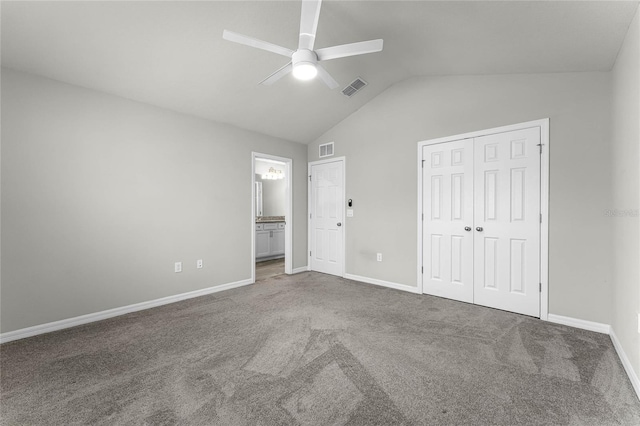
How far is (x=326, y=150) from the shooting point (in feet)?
16.6

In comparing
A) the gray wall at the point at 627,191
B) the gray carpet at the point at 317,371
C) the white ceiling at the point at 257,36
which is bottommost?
the gray carpet at the point at 317,371

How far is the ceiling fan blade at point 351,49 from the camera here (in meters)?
2.10

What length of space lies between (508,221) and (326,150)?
3070 mm

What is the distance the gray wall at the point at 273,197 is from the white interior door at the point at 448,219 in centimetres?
452

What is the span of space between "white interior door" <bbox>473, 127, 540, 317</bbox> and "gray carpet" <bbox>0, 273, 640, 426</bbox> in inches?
10.5

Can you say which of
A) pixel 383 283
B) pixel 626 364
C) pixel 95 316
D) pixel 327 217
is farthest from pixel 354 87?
pixel 95 316

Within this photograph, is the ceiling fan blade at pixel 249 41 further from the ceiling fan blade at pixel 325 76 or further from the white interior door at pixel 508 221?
the white interior door at pixel 508 221

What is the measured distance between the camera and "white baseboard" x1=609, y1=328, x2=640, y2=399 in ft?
5.85

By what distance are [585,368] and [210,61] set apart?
4.28m

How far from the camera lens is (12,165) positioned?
2518mm

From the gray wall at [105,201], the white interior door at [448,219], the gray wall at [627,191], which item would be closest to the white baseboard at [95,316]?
the gray wall at [105,201]

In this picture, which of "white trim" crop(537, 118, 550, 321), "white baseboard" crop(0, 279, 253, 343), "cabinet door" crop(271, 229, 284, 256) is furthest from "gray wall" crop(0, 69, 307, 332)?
"white trim" crop(537, 118, 550, 321)

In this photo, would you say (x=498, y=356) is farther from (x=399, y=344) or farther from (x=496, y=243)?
(x=496, y=243)

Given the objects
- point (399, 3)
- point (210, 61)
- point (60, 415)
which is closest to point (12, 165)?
point (210, 61)
